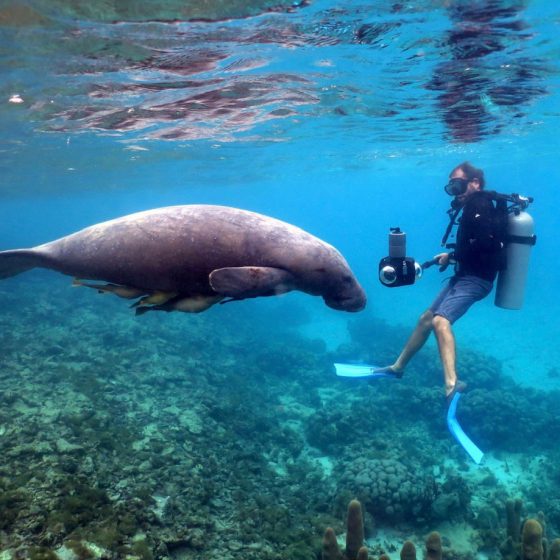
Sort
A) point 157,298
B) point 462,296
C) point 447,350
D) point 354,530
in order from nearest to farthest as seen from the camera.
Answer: point 157,298 < point 354,530 < point 447,350 < point 462,296

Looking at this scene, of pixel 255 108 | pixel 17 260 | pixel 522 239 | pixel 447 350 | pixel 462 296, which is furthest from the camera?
pixel 255 108

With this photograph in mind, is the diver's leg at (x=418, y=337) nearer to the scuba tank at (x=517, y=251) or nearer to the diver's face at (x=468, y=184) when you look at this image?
the scuba tank at (x=517, y=251)

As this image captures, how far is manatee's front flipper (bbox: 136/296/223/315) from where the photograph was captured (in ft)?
11.8

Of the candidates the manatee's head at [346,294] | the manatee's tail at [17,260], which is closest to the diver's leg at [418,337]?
the manatee's head at [346,294]

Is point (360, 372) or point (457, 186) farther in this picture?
point (360, 372)

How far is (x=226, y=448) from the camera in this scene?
8906 millimetres

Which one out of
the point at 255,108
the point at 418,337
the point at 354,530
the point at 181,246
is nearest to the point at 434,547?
the point at 354,530

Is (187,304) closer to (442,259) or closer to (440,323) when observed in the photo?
(440,323)

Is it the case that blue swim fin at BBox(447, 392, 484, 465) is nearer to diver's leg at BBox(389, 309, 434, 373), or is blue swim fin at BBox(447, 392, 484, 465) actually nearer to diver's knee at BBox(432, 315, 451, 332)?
diver's knee at BBox(432, 315, 451, 332)

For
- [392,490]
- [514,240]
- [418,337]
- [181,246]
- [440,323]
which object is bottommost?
[392,490]

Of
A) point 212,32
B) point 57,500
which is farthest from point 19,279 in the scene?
point 57,500

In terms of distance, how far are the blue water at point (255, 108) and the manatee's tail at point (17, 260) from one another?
2724mm

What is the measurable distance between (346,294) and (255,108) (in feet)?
39.7

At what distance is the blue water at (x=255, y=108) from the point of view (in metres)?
8.34
